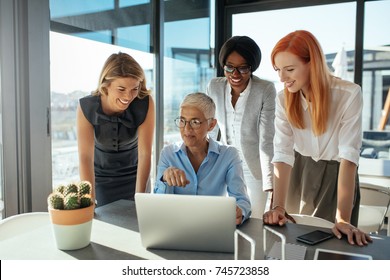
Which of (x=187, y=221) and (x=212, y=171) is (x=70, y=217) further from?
(x=212, y=171)

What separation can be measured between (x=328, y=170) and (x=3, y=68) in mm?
1449

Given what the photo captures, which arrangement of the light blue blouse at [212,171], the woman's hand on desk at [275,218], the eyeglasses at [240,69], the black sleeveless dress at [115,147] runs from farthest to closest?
the eyeglasses at [240,69] → the black sleeveless dress at [115,147] → the light blue blouse at [212,171] → the woman's hand on desk at [275,218]

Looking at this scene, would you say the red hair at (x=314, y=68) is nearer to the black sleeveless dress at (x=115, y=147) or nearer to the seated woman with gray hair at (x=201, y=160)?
the seated woman with gray hair at (x=201, y=160)

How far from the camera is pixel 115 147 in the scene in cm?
169

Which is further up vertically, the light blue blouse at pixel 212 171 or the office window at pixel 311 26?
the office window at pixel 311 26

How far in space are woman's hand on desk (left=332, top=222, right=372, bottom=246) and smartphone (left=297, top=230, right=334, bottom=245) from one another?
3 cm

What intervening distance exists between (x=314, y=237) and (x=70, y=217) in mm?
686

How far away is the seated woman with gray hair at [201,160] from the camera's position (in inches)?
56.8

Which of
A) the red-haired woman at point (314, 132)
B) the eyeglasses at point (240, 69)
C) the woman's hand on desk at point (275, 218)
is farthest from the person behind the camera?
the eyeglasses at point (240, 69)

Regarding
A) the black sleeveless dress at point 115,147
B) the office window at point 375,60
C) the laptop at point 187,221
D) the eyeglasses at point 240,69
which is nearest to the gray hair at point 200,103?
the black sleeveless dress at point 115,147

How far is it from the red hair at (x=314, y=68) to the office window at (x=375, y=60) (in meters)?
1.93

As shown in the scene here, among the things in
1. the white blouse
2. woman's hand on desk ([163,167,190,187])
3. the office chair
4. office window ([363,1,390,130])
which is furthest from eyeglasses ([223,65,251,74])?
office window ([363,1,390,130])

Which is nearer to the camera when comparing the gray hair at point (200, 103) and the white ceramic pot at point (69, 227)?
the white ceramic pot at point (69, 227)
